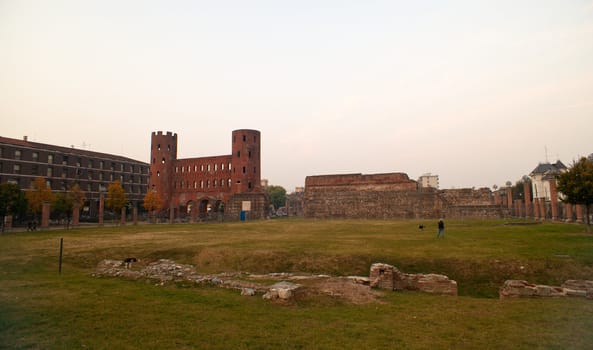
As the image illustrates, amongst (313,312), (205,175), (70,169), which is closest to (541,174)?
(205,175)

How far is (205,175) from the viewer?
67500 mm

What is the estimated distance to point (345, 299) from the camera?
10039mm

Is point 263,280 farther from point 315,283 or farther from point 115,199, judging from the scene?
point 115,199

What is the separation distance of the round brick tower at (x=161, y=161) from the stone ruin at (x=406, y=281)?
61610mm

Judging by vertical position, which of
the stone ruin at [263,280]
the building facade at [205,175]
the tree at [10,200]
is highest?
the building facade at [205,175]

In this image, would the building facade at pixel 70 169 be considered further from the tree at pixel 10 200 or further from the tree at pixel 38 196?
the tree at pixel 10 200

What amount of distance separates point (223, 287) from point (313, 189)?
47705mm

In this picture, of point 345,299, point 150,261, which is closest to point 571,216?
point 345,299

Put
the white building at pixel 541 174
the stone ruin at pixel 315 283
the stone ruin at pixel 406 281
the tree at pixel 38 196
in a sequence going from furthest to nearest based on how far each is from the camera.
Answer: the white building at pixel 541 174 < the tree at pixel 38 196 < the stone ruin at pixel 406 281 < the stone ruin at pixel 315 283

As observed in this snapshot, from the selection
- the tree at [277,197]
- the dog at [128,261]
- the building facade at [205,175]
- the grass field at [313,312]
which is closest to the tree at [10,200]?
the grass field at [313,312]

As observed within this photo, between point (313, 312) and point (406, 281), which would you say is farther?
point (406, 281)

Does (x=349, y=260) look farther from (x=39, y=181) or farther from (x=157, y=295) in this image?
(x=39, y=181)

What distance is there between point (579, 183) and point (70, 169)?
7196cm

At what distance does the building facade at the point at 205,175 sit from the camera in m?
62.7
